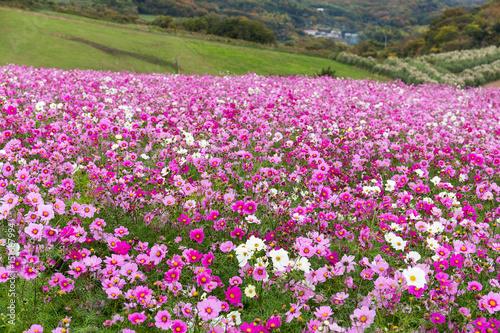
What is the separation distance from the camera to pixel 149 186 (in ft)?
13.6

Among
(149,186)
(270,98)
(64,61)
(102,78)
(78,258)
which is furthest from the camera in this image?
(64,61)

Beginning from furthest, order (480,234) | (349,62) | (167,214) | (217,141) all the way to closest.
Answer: (349,62) → (217,141) → (167,214) → (480,234)

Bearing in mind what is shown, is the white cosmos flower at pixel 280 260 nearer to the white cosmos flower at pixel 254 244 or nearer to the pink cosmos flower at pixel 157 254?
the white cosmos flower at pixel 254 244

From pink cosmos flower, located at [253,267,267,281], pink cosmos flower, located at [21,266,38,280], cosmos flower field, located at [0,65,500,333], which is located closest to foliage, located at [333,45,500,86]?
A: cosmos flower field, located at [0,65,500,333]

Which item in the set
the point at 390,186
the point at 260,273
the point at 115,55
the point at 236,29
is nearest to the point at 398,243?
the point at 260,273

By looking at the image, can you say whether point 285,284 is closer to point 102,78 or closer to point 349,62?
point 102,78

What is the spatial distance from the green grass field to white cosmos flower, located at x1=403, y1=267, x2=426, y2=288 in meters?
18.6

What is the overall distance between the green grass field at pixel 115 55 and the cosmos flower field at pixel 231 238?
13.8 m

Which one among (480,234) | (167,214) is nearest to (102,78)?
(167,214)

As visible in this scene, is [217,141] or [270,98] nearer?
[217,141]

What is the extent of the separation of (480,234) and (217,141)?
3.76 m

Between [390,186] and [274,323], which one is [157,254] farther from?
[390,186]

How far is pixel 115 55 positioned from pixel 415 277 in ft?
71.7

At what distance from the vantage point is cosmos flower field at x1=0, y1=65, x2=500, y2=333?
2309mm
